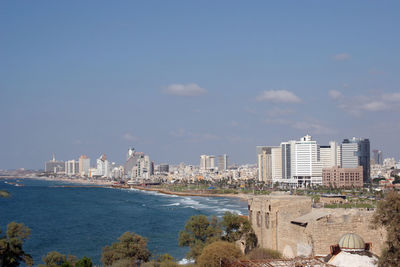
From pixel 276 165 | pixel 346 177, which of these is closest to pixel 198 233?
pixel 346 177

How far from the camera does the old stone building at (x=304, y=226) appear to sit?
14.5 meters

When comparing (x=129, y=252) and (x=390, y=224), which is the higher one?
(x=390, y=224)

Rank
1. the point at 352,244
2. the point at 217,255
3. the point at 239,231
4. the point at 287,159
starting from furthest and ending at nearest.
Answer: the point at 287,159 < the point at 239,231 < the point at 217,255 < the point at 352,244

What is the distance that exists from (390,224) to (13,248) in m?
10.1

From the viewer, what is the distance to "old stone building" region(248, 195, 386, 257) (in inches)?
570

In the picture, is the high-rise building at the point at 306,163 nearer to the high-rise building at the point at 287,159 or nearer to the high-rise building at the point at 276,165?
the high-rise building at the point at 287,159

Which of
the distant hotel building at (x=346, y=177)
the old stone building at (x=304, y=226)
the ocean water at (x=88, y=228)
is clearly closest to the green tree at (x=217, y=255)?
the old stone building at (x=304, y=226)

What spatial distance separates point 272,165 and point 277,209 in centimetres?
12649

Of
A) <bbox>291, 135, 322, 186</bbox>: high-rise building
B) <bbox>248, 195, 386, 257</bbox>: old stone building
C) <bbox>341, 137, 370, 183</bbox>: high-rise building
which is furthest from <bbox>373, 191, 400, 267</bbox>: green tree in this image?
<bbox>341, 137, 370, 183</bbox>: high-rise building

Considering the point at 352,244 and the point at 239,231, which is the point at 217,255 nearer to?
the point at 239,231

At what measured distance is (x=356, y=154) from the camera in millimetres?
128000

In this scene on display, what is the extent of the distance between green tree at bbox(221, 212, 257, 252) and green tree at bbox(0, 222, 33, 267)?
27.2 feet

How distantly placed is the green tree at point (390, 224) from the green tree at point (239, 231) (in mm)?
8159

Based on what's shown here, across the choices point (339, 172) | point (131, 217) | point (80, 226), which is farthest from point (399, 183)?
point (80, 226)
